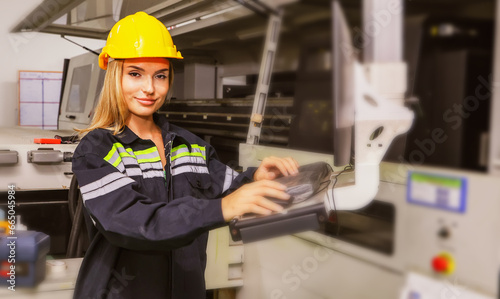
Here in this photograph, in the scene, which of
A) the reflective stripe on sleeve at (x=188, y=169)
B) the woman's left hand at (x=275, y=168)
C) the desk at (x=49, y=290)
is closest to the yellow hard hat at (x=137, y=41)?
the reflective stripe on sleeve at (x=188, y=169)

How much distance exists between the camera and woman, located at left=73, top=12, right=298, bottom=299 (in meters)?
1.29

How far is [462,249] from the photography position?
112 cm

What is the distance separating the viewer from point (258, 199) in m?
1.07

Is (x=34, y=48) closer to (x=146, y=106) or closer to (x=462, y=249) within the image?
(x=146, y=106)

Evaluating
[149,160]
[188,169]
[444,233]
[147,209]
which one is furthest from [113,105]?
[444,233]

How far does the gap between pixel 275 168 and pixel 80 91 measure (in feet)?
8.66

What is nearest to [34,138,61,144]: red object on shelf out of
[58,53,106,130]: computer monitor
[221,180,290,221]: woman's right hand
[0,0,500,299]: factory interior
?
[0,0,500,299]: factory interior

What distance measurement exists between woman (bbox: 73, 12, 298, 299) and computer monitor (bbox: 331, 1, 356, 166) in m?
0.26

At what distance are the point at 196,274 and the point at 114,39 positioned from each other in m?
0.82

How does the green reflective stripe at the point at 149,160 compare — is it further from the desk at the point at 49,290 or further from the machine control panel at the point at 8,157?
the machine control panel at the point at 8,157

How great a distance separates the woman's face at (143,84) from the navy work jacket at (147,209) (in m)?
0.09

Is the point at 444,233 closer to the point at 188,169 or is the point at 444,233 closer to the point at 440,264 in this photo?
the point at 440,264

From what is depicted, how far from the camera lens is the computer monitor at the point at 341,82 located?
111cm

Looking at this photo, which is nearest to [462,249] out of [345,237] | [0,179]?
[345,237]
